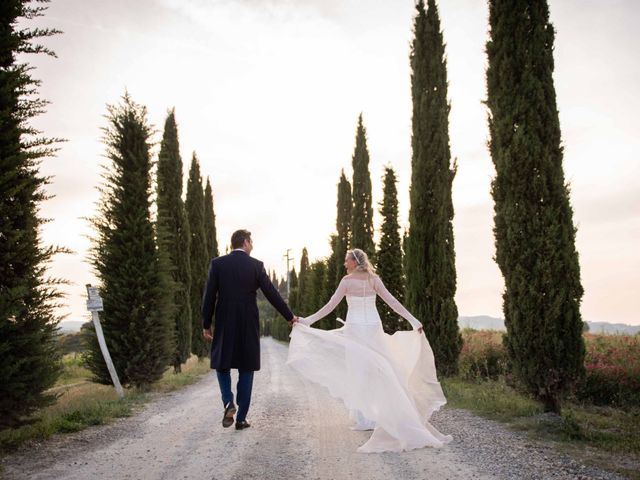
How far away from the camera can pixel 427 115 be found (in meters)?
12.6

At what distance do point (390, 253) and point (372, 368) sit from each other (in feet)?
46.2

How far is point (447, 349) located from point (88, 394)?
8422mm

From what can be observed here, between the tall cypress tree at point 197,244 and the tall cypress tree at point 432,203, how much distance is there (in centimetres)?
1308

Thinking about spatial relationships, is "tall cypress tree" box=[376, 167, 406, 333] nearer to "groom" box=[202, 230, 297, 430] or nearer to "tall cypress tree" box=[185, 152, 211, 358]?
"tall cypress tree" box=[185, 152, 211, 358]

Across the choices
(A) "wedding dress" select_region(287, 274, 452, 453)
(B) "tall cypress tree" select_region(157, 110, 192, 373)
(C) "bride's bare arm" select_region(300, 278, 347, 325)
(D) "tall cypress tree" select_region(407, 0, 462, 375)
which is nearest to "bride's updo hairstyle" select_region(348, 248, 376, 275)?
(A) "wedding dress" select_region(287, 274, 452, 453)

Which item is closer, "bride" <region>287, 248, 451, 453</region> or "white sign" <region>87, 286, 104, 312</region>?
"bride" <region>287, 248, 451, 453</region>

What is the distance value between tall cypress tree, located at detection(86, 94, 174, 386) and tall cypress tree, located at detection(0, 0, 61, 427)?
4.88 m

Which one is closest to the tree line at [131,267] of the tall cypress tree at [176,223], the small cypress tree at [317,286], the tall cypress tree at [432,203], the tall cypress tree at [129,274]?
the tall cypress tree at [129,274]

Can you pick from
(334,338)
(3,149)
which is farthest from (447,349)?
(3,149)

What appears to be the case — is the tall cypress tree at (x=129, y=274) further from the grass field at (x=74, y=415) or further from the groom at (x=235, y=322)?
the groom at (x=235, y=322)

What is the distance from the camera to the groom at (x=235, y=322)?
6074 mm

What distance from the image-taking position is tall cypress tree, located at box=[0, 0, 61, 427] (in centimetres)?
570

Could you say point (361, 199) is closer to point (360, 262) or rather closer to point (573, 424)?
point (360, 262)

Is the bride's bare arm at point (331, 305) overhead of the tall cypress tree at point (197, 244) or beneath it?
beneath
